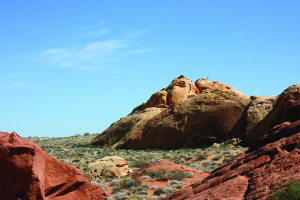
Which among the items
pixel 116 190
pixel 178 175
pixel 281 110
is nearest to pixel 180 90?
pixel 281 110

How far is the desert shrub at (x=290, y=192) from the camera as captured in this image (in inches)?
273

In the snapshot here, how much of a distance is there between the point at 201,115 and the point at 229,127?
7.98 feet

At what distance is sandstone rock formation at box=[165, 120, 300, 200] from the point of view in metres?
7.79

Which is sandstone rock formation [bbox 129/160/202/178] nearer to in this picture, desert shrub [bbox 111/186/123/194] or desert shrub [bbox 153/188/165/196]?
desert shrub [bbox 111/186/123/194]

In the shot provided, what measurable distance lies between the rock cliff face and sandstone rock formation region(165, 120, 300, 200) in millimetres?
14021

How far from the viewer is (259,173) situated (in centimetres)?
852

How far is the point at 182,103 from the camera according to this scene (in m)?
33.2

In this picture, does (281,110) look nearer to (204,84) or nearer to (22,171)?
(22,171)

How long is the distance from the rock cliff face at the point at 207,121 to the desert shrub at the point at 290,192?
54.7 feet

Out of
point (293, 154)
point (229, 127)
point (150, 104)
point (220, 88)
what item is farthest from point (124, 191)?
A: point (150, 104)

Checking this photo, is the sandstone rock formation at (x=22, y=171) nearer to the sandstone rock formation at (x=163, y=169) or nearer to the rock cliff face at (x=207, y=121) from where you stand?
the sandstone rock formation at (x=163, y=169)

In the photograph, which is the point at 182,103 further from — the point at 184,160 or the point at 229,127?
the point at 184,160

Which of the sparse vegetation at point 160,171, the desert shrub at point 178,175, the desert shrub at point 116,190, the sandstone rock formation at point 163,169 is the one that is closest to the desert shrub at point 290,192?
the sparse vegetation at point 160,171

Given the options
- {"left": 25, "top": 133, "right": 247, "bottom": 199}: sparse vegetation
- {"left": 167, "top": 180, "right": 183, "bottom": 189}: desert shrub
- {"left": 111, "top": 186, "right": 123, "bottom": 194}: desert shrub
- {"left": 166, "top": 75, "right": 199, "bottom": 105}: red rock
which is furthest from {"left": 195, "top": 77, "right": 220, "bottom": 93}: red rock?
{"left": 111, "top": 186, "right": 123, "bottom": 194}: desert shrub
